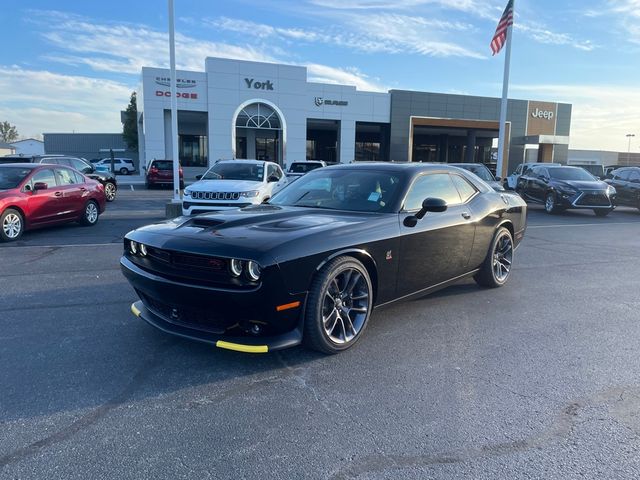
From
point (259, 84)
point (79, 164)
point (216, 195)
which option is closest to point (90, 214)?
point (216, 195)

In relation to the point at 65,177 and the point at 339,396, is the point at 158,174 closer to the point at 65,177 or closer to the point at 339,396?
the point at 65,177

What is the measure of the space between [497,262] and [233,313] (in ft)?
12.8

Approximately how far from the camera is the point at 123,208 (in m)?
15.0

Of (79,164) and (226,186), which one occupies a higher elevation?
(79,164)

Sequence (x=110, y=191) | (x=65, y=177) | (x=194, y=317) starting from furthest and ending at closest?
(x=110, y=191)
(x=65, y=177)
(x=194, y=317)

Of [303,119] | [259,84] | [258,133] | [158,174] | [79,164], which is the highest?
[259,84]

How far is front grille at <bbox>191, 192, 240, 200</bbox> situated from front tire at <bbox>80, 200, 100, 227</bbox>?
260 cm

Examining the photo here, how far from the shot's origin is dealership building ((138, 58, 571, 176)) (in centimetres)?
3127

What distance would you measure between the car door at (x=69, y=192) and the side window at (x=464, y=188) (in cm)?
827

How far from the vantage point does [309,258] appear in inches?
135

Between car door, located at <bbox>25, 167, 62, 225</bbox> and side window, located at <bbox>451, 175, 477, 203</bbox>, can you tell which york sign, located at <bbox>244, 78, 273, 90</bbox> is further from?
side window, located at <bbox>451, 175, 477, 203</bbox>

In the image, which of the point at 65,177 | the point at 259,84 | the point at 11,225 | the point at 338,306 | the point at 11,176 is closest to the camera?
the point at 338,306

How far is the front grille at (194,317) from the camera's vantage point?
11.2 ft

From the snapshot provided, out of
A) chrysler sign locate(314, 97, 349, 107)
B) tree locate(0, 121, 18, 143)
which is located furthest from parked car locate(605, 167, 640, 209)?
tree locate(0, 121, 18, 143)
